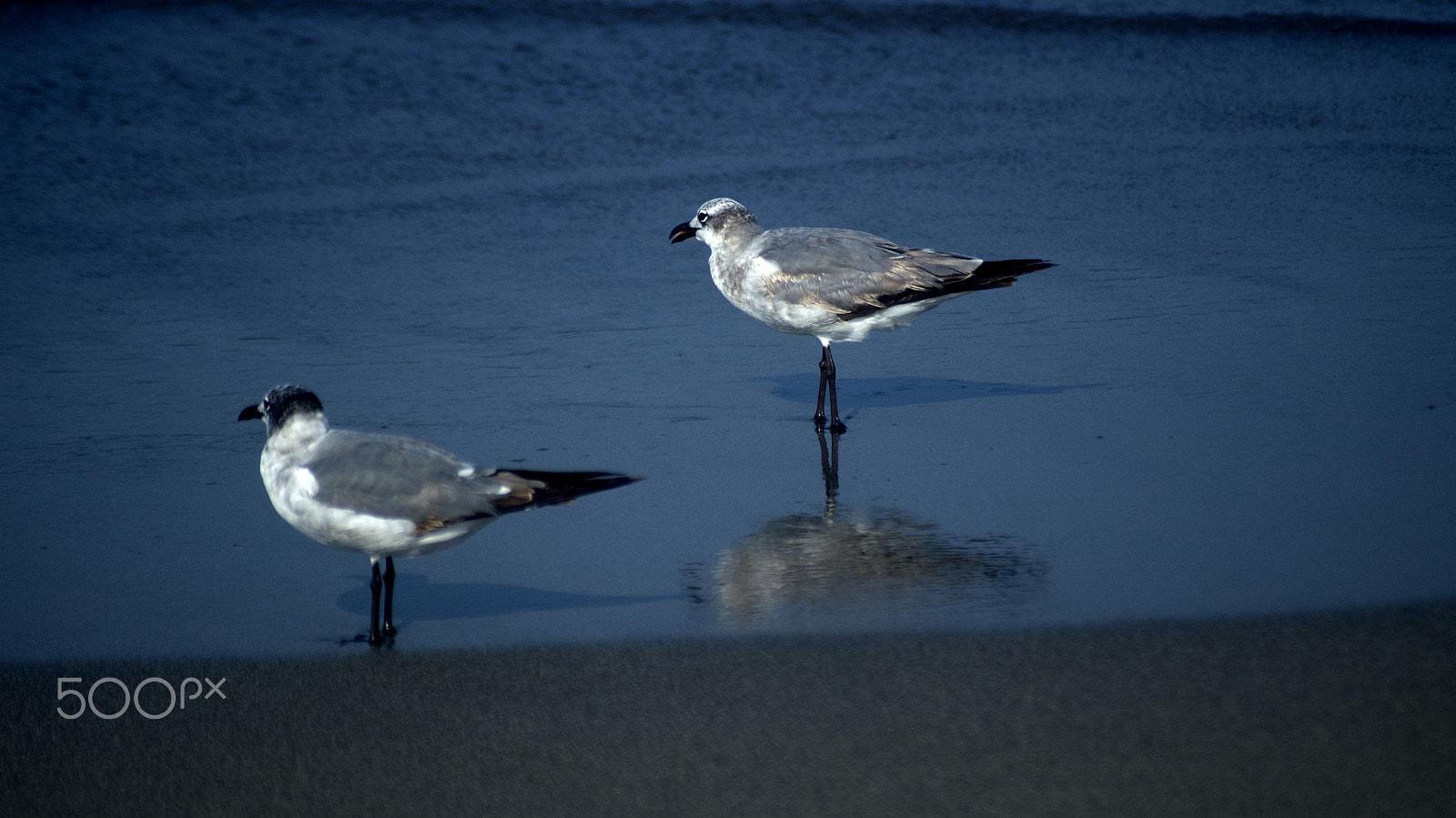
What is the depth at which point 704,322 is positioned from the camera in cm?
724

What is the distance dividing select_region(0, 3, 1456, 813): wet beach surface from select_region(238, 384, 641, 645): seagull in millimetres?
269

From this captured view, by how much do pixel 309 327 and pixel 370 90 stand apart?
533 cm

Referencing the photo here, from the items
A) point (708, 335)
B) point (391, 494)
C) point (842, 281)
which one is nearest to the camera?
point (391, 494)

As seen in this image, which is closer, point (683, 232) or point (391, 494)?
point (391, 494)

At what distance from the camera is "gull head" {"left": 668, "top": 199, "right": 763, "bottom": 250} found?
21.8 ft

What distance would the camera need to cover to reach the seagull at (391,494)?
3818 mm

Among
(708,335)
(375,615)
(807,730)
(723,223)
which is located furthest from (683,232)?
(807,730)

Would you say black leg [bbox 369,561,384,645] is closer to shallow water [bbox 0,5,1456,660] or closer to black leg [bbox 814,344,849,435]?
shallow water [bbox 0,5,1456,660]

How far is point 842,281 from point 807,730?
10.3 feet

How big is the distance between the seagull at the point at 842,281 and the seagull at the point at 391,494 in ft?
7.29

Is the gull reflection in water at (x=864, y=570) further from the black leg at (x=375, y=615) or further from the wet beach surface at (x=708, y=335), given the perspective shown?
the black leg at (x=375, y=615)

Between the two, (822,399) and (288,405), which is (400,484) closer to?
(288,405)

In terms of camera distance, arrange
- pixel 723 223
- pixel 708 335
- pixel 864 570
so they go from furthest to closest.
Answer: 1. pixel 708 335
2. pixel 723 223
3. pixel 864 570

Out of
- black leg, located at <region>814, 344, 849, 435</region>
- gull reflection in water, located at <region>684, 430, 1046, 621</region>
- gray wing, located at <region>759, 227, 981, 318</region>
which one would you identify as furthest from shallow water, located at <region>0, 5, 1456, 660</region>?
gray wing, located at <region>759, 227, 981, 318</region>
